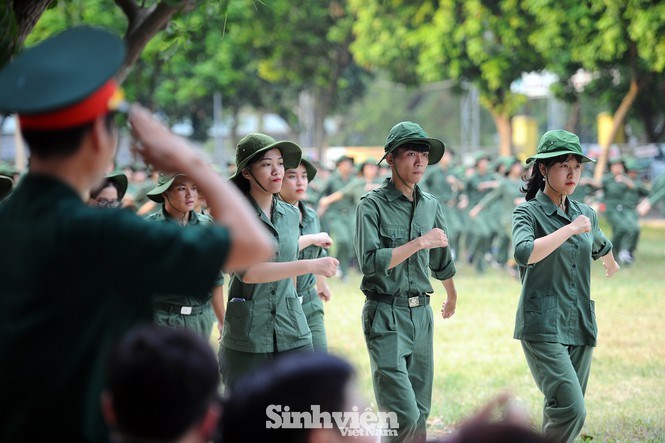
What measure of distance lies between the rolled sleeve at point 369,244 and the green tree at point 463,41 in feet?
61.3

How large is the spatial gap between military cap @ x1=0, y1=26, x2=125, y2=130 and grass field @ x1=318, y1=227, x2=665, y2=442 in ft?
9.12

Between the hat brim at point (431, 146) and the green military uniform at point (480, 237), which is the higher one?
the hat brim at point (431, 146)

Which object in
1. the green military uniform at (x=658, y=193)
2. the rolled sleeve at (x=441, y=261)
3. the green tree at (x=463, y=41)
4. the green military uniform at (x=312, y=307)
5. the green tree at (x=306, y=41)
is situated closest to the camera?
the rolled sleeve at (x=441, y=261)

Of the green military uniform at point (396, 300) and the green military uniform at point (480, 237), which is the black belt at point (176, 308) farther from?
the green military uniform at point (480, 237)

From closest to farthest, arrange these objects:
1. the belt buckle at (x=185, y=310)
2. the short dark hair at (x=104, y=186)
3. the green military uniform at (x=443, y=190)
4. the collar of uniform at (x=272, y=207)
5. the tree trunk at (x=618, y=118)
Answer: the collar of uniform at (x=272, y=207), the belt buckle at (x=185, y=310), the short dark hair at (x=104, y=186), the green military uniform at (x=443, y=190), the tree trunk at (x=618, y=118)

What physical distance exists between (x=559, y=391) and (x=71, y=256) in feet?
13.6

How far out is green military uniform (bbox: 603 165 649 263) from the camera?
64.6 feet

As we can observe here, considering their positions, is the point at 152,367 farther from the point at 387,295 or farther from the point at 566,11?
the point at 566,11

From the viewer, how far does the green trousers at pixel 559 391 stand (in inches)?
237

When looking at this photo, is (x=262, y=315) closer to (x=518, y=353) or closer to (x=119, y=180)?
(x=119, y=180)

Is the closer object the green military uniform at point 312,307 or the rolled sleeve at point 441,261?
the rolled sleeve at point 441,261

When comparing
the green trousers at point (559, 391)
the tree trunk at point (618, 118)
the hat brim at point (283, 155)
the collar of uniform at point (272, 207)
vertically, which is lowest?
the green trousers at point (559, 391)

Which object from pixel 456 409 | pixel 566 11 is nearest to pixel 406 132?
pixel 456 409

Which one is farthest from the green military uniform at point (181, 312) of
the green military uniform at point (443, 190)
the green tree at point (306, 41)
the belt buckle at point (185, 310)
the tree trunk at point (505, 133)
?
the green tree at point (306, 41)
